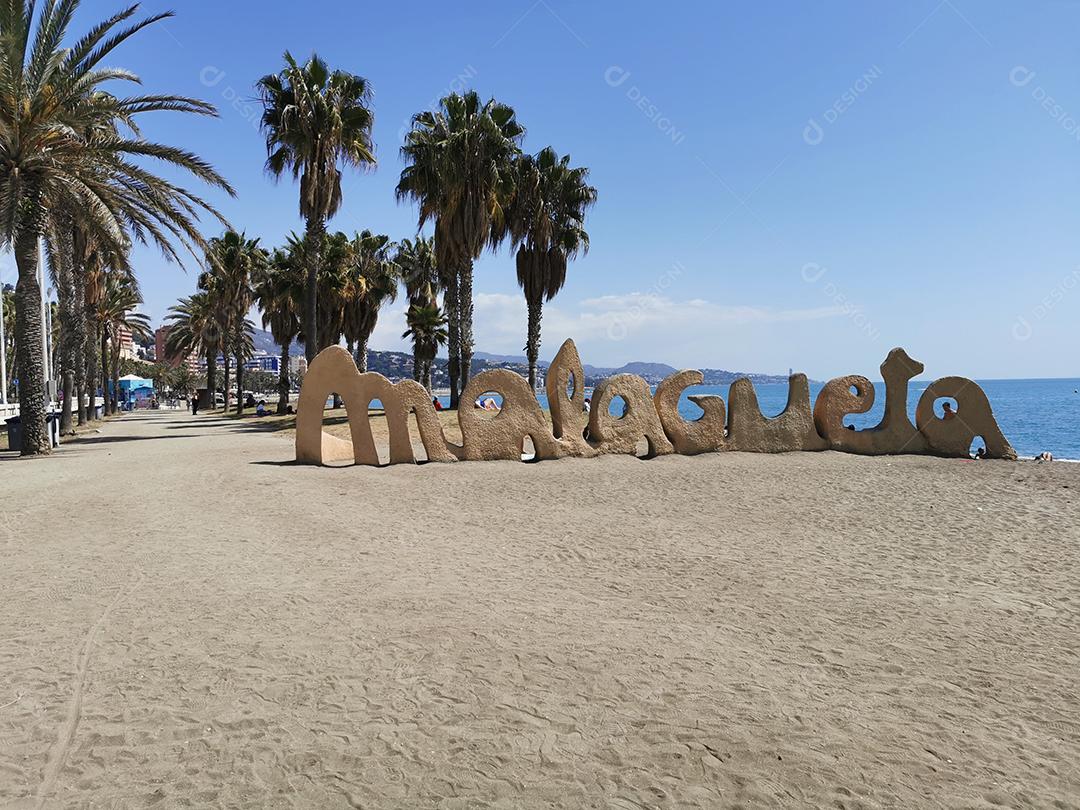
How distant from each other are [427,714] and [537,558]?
397 centimetres

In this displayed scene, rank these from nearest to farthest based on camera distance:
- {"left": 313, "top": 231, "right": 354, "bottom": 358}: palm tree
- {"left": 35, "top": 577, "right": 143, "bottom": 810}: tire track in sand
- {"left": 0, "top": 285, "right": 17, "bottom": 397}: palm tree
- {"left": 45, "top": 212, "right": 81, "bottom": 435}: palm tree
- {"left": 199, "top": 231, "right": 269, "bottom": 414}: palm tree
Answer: {"left": 35, "top": 577, "right": 143, "bottom": 810}: tire track in sand, {"left": 45, "top": 212, "right": 81, "bottom": 435}: palm tree, {"left": 313, "top": 231, "right": 354, "bottom": 358}: palm tree, {"left": 199, "top": 231, "right": 269, "bottom": 414}: palm tree, {"left": 0, "top": 285, "right": 17, "bottom": 397}: palm tree

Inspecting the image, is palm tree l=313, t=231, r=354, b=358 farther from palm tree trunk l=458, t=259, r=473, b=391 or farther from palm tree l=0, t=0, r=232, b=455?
palm tree l=0, t=0, r=232, b=455

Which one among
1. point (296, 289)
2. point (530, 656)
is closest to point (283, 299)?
point (296, 289)

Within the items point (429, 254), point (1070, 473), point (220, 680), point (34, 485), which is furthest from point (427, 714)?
point (429, 254)

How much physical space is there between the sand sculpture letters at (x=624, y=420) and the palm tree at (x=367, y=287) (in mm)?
25146

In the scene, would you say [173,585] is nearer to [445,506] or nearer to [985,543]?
[445,506]

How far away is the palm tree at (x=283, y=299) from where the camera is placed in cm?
3866

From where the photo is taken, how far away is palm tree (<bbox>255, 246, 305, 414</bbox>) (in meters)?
38.7

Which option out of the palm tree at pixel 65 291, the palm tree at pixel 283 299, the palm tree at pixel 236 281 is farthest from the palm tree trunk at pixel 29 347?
the palm tree at pixel 236 281

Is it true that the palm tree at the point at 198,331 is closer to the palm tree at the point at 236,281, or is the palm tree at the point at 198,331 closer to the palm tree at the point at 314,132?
the palm tree at the point at 236,281

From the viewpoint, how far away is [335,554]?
8250mm

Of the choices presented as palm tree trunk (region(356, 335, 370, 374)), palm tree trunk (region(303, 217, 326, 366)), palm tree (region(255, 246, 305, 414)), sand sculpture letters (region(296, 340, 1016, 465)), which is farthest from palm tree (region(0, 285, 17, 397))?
sand sculpture letters (region(296, 340, 1016, 465))

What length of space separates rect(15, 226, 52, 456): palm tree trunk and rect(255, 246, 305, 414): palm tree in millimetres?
18700

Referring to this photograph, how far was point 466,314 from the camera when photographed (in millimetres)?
29094
